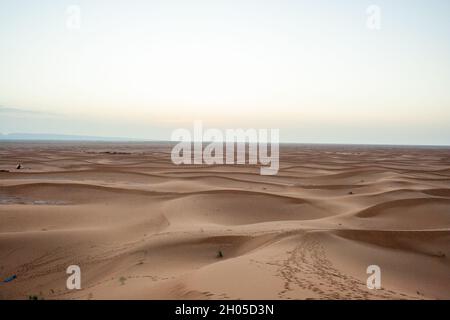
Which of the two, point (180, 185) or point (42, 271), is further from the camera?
point (180, 185)

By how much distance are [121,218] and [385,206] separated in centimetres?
966

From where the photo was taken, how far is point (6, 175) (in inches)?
808

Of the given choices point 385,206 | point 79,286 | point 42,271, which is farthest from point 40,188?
point 385,206

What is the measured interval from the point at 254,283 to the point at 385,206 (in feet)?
32.2

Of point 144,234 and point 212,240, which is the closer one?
point 212,240

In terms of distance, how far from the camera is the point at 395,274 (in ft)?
22.7
